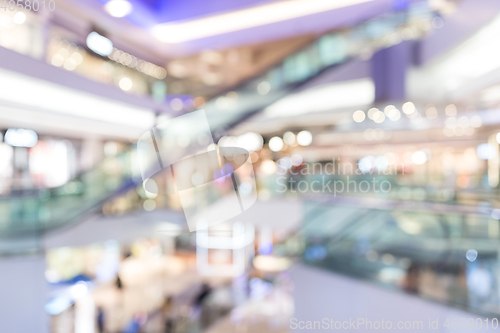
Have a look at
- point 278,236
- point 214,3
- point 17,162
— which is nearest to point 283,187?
point 214,3

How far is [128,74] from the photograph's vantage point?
897cm

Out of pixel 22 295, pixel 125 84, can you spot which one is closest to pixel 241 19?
pixel 125 84

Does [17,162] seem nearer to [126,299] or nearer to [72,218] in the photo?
[72,218]

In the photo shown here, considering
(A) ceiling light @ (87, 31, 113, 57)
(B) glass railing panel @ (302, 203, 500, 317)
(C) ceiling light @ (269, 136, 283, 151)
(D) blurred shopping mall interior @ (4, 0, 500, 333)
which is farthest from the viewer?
(C) ceiling light @ (269, 136, 283, 151)

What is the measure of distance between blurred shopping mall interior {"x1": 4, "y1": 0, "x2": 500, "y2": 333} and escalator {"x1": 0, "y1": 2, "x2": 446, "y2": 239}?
0.03 metres

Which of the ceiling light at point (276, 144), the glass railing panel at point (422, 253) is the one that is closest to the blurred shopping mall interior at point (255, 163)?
the glass railing panel at point (422, 253)

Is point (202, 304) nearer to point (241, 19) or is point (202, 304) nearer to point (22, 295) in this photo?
point (22, 295)

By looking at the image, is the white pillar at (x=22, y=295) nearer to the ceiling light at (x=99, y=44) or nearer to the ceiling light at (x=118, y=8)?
the ceiling light at (x=99, y=44)
